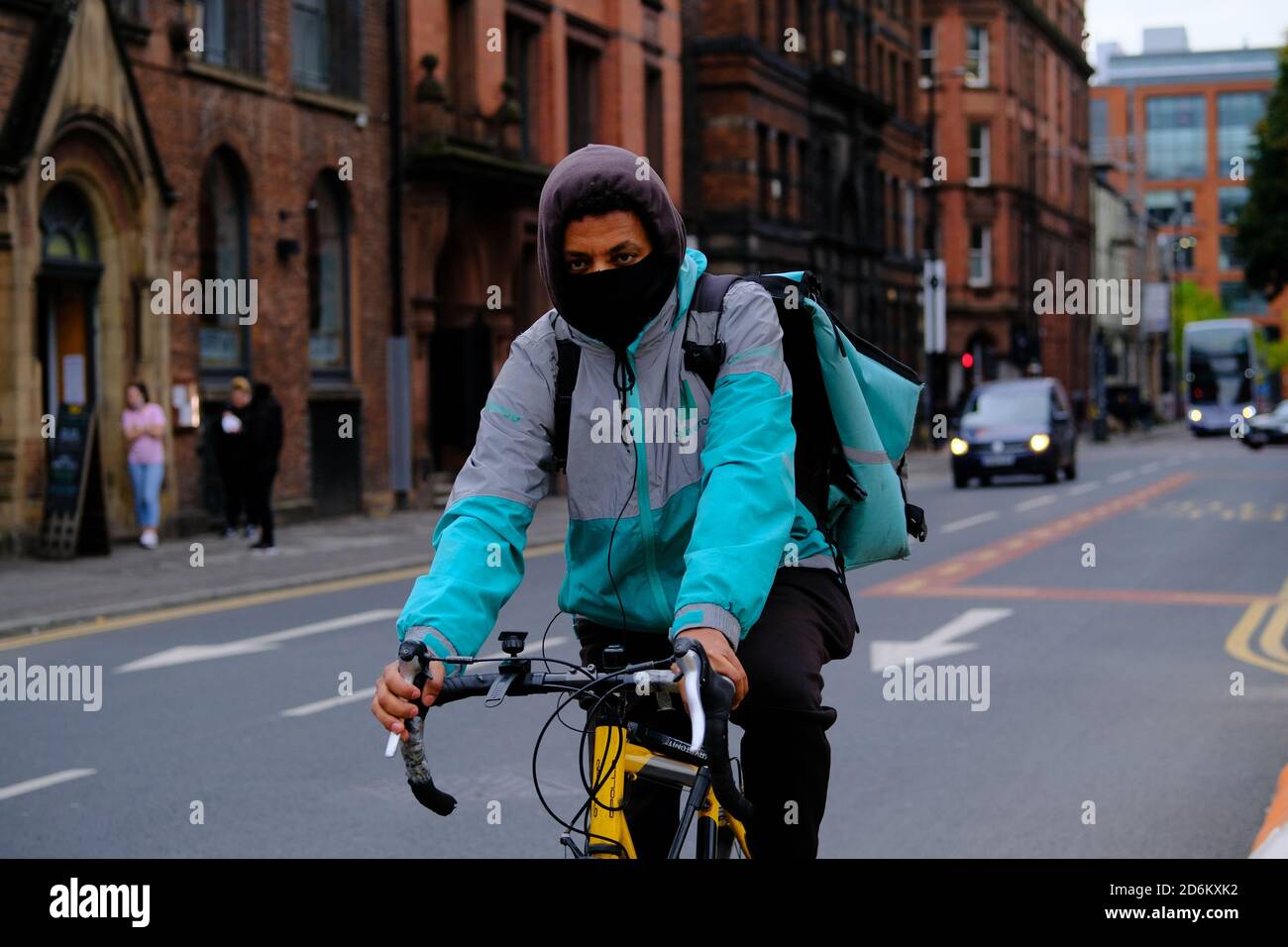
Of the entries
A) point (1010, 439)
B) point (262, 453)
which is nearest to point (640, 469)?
point (262, 453)

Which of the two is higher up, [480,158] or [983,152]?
[983,152]

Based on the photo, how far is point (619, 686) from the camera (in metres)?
2.77

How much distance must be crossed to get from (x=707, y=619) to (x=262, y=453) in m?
17.7

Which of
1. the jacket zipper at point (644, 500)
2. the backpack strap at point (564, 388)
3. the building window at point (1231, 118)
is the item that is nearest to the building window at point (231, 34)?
the backpack strap at point (564, 388)

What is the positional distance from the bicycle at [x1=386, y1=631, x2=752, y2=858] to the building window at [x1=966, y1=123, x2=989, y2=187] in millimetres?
71150

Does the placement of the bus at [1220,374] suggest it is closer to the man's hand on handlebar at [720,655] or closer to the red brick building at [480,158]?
the red brick building at [480,158]

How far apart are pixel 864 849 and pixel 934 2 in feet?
222

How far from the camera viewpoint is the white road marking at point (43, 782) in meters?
7.43

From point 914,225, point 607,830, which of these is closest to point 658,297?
point 607,830

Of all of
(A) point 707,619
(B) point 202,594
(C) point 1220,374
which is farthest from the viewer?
(C) point 1220,374

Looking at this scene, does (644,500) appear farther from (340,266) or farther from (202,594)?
(340,266)

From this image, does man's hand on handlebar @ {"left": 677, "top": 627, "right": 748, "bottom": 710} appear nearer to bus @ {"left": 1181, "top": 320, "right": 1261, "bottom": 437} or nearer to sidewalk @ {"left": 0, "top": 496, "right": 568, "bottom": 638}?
sidewalk @ {"left": 0, "top": 496, "right": 568, "bottom": 638}
